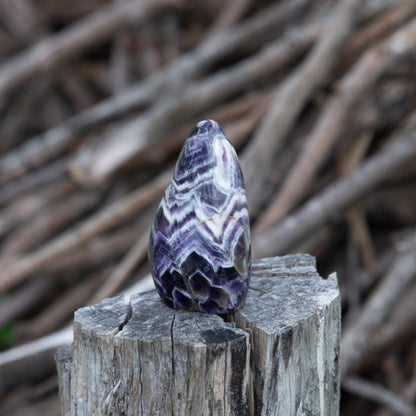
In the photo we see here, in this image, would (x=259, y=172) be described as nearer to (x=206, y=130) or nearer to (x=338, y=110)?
(x=338, y=110)

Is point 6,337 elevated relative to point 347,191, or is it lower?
lower

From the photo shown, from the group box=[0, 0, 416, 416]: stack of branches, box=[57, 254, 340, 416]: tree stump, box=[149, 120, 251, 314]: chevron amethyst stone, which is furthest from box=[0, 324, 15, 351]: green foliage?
box=[149, 120, 251, 314]: chevron amethyst stone

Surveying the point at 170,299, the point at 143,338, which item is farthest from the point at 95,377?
the point at 170,299

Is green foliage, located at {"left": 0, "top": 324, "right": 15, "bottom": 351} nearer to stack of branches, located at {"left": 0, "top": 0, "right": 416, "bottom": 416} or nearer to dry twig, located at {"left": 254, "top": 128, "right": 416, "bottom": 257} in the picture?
stack of branches, located at {"left": 0, "top": 0, "right": 416, "bottom": 416}

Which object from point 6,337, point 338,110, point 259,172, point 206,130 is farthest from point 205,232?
point 6,337

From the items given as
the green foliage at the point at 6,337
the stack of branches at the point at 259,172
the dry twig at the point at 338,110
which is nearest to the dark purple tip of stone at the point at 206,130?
Answer: the stack of branches at the point at 259,172

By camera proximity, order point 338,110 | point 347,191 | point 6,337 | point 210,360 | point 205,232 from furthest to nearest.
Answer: point 6,337 < point 338,110 < point 347,191 < point 205,232 < point 210,360
